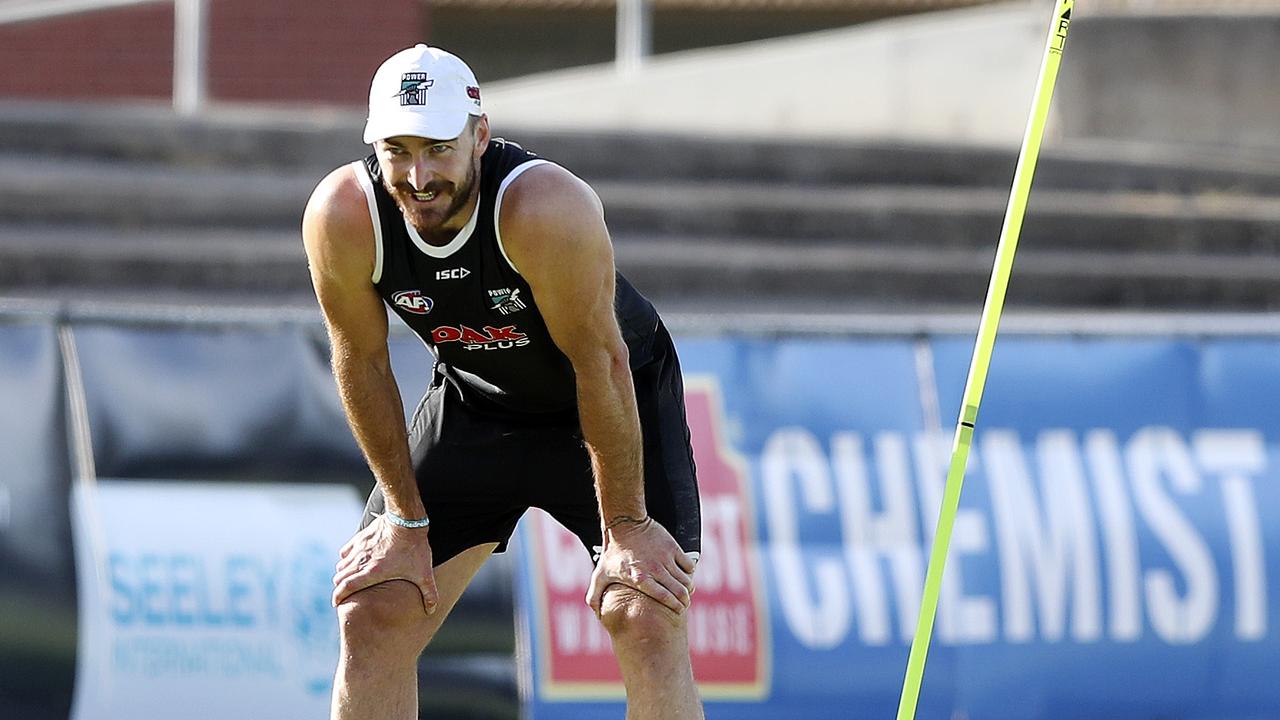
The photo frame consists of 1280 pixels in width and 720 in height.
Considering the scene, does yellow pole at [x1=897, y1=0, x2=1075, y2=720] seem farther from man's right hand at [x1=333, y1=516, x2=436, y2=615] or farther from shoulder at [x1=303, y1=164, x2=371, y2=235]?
shoulder at [x1=303, y1=164, x2=371, y2=235]

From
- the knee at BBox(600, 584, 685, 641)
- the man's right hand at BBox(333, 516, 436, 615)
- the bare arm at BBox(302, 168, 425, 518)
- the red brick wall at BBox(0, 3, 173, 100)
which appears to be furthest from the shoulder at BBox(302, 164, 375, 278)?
the red brick wall at BBox(0, 3, 173, 100)

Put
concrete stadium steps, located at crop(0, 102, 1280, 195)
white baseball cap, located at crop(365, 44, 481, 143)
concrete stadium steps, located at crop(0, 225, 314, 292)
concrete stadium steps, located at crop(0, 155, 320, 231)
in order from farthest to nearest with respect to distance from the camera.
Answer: concrete stadium steps, located at crop(0, 102, 1280, 195), concrete stadium steps, located at crop(0, 155, 320, 231), concrete stadium steps, located at crop(0, 225, 314, 292), white baseball cap, located at crop(365, 44, 481, 143)

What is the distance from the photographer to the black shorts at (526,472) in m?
4.70

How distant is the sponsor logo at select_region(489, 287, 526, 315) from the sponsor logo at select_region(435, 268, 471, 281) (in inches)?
3.2

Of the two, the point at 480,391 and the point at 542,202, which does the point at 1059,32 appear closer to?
the point at 542,202

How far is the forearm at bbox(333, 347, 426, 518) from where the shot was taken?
454 cm

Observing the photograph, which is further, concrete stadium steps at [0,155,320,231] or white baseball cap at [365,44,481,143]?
concrete stadium steps at [0,155,320,231]

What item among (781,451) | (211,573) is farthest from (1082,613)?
(211,573)

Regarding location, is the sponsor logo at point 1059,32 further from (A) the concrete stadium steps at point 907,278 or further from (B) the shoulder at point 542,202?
(A) the concrete stadium steps at point 907,278

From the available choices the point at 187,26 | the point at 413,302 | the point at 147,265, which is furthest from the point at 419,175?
the point at 187,26

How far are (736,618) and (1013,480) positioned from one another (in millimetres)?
1211

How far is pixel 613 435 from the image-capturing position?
4.39 meters

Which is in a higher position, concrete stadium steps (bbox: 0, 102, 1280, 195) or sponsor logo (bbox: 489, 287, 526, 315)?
concrete stadium steps (bbox: 0, 102, 1280, 195)

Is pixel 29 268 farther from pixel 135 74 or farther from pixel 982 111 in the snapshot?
pixel 982 111
